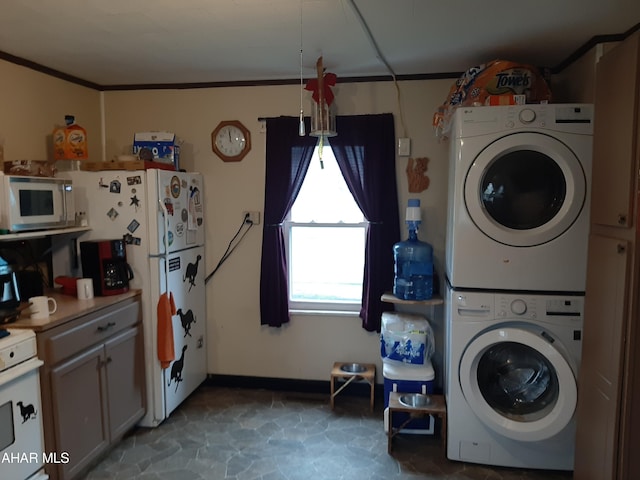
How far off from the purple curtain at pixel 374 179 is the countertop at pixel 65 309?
5.16 ft

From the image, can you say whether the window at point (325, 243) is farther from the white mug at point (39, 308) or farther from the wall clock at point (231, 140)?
the white mug at point (39, 308)

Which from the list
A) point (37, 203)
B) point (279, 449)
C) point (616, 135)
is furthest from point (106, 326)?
point (616, 135)

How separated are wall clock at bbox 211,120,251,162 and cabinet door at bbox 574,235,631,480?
2350mm

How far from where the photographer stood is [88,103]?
339 cm

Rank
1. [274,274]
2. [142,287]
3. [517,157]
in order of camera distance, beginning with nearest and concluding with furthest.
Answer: [517,157] < [142,287] < [274,274]

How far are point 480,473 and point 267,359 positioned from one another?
1693mm

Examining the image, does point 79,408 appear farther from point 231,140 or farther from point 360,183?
point 360,183

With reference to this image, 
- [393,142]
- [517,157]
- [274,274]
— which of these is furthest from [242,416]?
[517,157]

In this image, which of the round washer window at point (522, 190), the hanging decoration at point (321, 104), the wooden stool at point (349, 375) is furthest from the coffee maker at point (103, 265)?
the round washer window at point (522, 190)

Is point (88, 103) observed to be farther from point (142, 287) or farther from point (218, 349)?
point (218, 349)

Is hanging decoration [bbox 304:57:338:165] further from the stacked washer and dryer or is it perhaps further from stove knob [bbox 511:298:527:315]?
stove knob [bbox 511:298:527:315]

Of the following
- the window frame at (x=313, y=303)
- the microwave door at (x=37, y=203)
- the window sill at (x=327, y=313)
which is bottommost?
the window sill at (x=327, y=313)

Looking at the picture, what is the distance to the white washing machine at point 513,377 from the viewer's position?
7.61 feet

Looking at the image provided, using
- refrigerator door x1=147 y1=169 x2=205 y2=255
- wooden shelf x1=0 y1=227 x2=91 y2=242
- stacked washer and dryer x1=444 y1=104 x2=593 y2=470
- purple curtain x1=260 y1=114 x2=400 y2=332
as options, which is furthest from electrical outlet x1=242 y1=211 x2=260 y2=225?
stacked washer and dryer x1=444 y1=104 x2=593 y2=470
